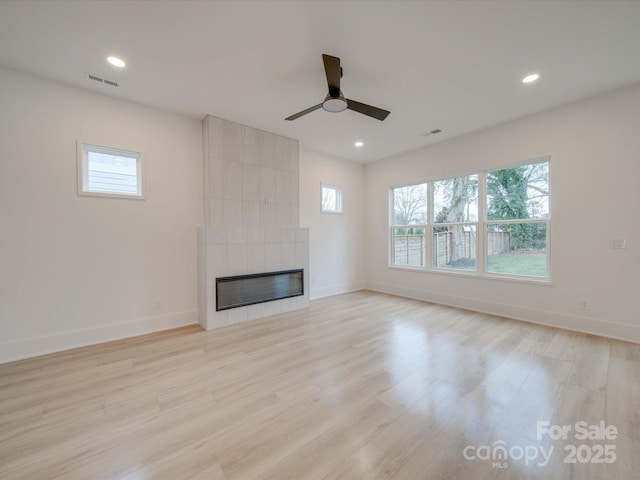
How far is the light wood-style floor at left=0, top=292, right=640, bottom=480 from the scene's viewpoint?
141 centimetres

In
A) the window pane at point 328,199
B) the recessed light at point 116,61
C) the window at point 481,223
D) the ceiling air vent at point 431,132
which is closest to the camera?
the recessed light at point 116,61

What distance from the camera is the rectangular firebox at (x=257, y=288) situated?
363 cm

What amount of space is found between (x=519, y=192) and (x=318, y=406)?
419cm

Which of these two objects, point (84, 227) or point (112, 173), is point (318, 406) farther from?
point (112, 173)

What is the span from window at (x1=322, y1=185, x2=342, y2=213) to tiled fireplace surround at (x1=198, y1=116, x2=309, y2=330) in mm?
979

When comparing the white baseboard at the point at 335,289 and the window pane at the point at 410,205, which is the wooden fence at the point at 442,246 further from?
the white baseboard at the point at 335,289

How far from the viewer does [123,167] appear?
10.8 ft

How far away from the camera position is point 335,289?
219 inches

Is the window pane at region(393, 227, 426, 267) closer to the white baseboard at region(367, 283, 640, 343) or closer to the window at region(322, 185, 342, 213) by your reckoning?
the white baseboard at region(367, 283, 640, 343)

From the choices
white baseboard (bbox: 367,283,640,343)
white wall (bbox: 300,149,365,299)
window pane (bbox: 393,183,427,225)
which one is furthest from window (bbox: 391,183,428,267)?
white wall (bbox: 300,149,365,299)

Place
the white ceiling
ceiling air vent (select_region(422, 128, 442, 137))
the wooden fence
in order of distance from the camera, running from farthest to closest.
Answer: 1. ceiling air vent (select_region(422, 128, 442, 137))
2. the wooden fence
3. the white ceiling

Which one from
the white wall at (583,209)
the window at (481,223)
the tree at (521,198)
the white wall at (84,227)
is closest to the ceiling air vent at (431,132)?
the white wall at (583,209)

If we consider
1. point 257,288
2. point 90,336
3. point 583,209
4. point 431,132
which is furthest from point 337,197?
point 90,336

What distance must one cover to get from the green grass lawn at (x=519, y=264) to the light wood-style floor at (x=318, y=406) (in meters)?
0.94
